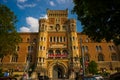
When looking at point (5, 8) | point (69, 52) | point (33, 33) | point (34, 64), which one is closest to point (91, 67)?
point (69, 52)

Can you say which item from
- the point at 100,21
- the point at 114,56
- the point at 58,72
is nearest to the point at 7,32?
the point at 100,21

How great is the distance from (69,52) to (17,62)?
1779cm

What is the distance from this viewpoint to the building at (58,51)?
51.2 meters

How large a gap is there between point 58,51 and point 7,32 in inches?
947

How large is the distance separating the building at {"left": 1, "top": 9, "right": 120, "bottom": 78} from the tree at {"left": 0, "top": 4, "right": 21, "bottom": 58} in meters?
17.0

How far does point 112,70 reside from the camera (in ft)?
176

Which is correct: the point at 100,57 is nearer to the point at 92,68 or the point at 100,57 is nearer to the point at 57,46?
the point at 92,68

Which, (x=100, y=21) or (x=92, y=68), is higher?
(x=100, y=21)

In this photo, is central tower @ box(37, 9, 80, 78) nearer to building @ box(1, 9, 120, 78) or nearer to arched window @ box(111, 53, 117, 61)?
building @ box(1, 9, 120, 78)

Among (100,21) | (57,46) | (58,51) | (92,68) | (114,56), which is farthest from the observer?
(114,56)

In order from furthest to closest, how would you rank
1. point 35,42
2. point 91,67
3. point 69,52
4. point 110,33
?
point 35,42 < point 69,52 < point 91,67 < point 110,33

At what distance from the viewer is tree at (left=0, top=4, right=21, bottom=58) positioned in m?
Result: 31.2

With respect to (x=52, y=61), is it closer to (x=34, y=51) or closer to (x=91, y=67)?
(x=34, y=51)

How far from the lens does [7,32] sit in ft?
107
